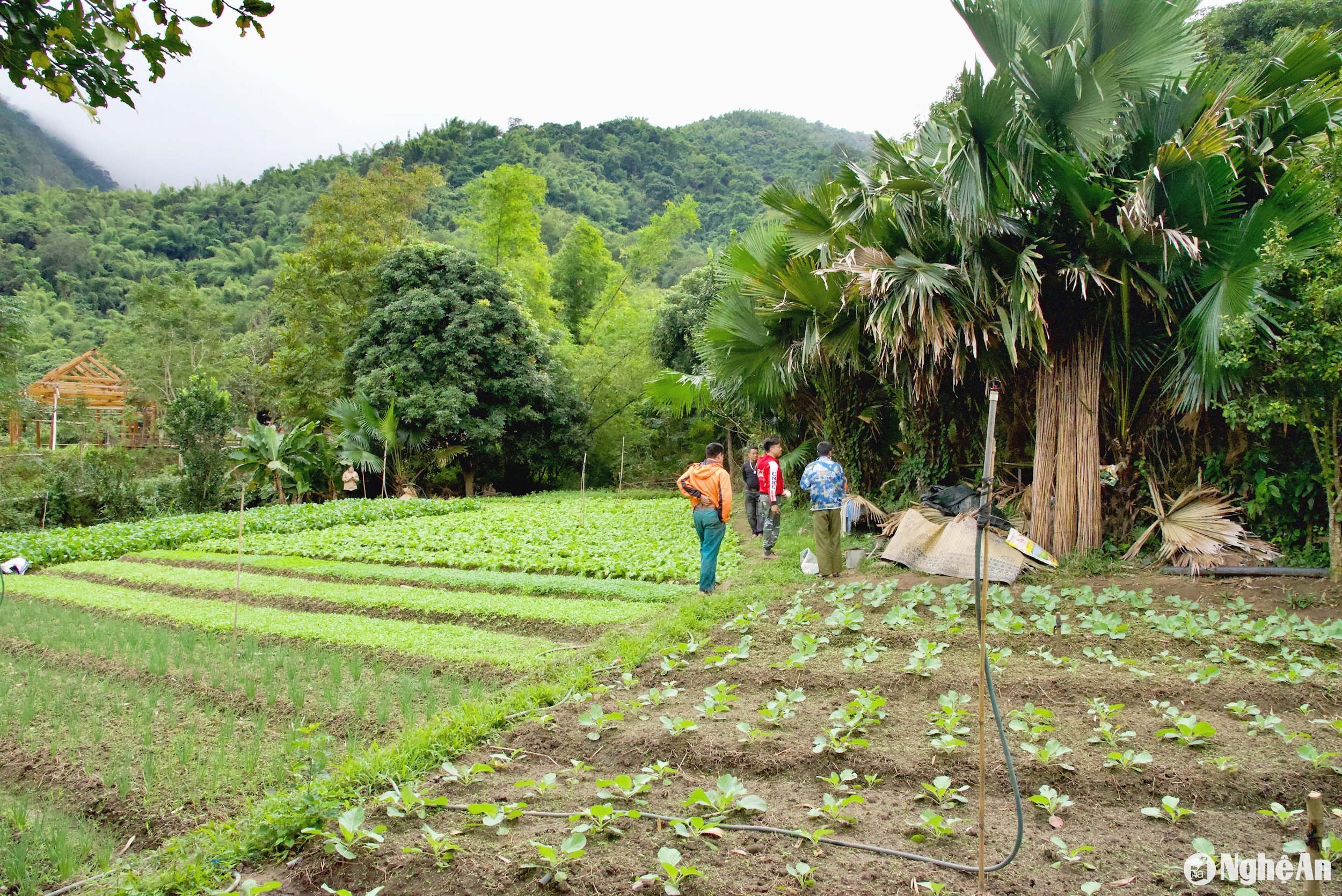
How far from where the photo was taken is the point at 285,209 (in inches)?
2429

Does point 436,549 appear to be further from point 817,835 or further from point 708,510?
point 817,835

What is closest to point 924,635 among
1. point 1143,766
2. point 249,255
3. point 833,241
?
point 1143,766

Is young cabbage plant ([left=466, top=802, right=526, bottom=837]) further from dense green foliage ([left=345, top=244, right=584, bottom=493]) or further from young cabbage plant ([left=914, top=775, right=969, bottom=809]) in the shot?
dense green foliage ([left=345, top=244, right=584, bottom=493])

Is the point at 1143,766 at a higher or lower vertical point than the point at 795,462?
→ lower

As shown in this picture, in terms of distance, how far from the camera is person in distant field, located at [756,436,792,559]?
37.6 ft

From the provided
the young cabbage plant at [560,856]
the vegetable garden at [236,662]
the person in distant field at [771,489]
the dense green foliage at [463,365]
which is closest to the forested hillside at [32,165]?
the dense green foliage at [463,365]

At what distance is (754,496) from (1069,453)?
5307 mm

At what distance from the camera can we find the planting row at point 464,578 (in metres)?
9.58

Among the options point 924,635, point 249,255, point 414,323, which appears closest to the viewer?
point 924,635

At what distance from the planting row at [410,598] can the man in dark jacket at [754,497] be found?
4387 mm

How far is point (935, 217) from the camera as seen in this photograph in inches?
380

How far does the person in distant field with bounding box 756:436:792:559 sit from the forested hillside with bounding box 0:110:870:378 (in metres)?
34.3

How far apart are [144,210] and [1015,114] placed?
7598 cm

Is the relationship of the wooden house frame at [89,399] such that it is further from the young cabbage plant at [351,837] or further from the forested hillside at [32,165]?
the young cabbage plant at [351,837]
